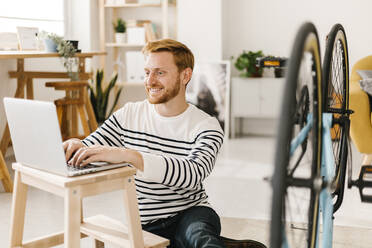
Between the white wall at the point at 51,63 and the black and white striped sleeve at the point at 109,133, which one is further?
the white wall at the point at 51,63

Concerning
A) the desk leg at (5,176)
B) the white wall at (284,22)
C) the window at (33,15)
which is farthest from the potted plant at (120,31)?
the desk leg at (5,176)

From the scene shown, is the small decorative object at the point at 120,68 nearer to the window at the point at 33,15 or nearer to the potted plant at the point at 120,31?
the potted plant at the point at 120,31

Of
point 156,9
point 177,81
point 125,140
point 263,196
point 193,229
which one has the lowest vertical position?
point 263,196

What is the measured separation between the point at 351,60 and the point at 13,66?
319cm

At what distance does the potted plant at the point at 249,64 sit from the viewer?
524 centimetres

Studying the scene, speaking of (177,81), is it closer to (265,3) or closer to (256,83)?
(256,83)

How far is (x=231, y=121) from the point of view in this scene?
214 inches

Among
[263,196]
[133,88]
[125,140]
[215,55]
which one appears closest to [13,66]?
[133,88]

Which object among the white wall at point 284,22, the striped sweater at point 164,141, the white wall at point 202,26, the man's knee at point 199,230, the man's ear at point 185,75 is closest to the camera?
the man's knee at point 199,230

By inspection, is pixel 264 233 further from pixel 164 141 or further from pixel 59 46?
pixel 59 46

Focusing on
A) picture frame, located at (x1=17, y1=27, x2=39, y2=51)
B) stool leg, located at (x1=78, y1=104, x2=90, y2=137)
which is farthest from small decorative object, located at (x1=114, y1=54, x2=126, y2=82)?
stool leg, located at (x1=78, y1=104, x2=90, y2=137)

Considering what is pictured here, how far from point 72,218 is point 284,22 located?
4463 mm

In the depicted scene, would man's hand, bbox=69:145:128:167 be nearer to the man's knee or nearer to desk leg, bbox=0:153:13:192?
the man's knee

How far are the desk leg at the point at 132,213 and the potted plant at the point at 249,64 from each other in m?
3.90
